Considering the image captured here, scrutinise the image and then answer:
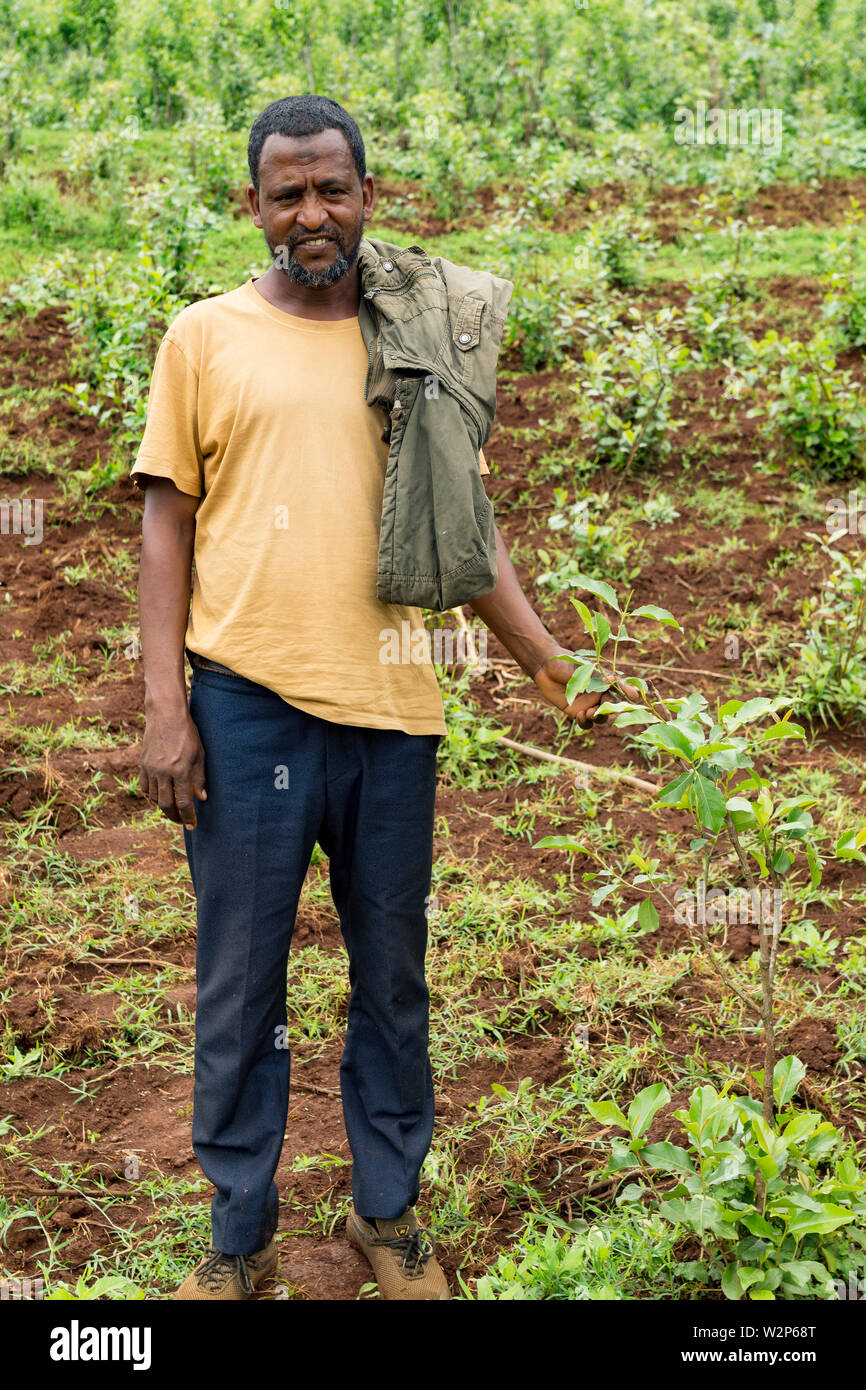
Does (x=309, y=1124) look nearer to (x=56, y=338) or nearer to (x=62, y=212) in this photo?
(x=56, y=338)

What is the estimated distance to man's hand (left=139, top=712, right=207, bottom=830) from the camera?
1993 millimetres

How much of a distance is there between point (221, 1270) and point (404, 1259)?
0.33 m

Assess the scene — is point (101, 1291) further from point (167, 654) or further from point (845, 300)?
point (845, 300)

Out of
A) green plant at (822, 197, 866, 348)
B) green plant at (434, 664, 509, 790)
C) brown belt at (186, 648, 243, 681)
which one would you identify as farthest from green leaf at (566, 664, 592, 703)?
green plant at (822, 197, 866, 348)

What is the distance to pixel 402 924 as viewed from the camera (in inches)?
84.6

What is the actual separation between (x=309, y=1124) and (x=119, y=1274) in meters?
0.56

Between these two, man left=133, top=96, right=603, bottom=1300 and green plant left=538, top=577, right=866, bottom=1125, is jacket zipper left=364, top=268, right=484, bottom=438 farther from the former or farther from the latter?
green plant left=538, top=577, right=866, bottom=1125

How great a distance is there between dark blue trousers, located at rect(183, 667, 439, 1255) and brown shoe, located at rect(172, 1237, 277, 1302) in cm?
4

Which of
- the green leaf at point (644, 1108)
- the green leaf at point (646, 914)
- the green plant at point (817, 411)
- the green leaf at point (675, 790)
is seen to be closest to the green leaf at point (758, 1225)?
the green leaf at point (644, 1108)

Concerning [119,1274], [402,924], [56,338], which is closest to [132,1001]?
[119,1274]

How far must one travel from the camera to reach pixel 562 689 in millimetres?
2332

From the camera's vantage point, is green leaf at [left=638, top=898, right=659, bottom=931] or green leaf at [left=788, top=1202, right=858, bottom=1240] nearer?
green leaf at [left=788, top=1202, right=858, bottom=1240]

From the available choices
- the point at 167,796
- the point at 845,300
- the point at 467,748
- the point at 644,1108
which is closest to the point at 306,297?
the point at 167,796

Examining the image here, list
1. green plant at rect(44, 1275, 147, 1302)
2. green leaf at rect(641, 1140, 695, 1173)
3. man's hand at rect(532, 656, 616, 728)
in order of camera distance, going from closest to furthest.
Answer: green plant at rect(44, 1275, 147, 1302) → green leaf at rect(641, 1140, 695, 1173) → man's hand at rect(532, 656, 616, 728)
